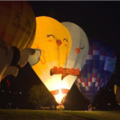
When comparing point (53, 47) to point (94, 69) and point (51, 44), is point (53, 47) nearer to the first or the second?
point (51, 44)

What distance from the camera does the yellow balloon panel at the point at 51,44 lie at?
20.6m

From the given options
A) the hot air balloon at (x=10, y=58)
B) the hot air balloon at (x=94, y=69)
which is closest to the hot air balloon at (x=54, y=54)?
the hot air balloon at (x=94, y=69)

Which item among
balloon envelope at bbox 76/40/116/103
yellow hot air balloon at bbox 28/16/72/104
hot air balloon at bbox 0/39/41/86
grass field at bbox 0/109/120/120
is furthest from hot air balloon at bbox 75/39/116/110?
hot air balloon at bbox 0/39/41/86

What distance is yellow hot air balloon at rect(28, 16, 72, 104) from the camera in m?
20.6

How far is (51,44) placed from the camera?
20.6m

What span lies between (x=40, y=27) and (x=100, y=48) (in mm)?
10774

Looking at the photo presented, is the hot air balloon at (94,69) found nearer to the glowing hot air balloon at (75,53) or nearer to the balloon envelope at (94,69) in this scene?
the balloon envelope at (94,69)

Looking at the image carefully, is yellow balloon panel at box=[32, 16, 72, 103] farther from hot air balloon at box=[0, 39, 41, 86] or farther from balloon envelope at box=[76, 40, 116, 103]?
hot air balloon at box=[0, 39, 41, 86]

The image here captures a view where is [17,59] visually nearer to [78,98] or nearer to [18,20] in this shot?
[18,20]

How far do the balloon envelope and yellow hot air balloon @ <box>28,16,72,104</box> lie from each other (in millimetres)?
7802

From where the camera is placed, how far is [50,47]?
2073 centimetres

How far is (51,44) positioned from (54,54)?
0.96 m

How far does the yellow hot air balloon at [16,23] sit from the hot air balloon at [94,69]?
15376 mm

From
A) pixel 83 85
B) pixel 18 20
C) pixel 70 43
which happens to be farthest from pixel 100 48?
pixel 18 20
